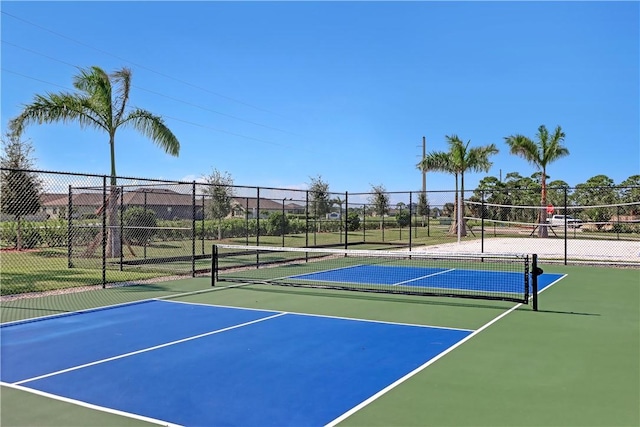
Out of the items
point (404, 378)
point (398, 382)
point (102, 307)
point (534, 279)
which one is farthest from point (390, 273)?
point (398, 382)

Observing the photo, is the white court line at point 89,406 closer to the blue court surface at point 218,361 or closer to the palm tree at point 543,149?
the blue court surface at point 218,361

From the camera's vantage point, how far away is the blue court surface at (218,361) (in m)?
4.57

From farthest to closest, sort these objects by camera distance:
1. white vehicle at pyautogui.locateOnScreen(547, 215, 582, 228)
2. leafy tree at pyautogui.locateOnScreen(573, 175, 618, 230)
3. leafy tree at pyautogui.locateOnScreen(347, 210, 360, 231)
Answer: leafy tree at pyautogui.locateOnScreen(347, 210, 360, 231) → leafy tree at pyautogui.locateOnScreen(573, 175, 618, 230) → white vehicle at pyautogui.locateOnScreen(547, 215, 582, 228)

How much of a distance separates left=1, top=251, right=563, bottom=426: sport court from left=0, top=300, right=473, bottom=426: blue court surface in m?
0.01

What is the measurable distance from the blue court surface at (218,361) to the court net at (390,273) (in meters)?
2.87

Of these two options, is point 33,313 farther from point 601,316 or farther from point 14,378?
point 601,316

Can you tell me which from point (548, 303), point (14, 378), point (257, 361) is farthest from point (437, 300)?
point (14, 378)

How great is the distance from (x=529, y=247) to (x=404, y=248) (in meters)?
6.02

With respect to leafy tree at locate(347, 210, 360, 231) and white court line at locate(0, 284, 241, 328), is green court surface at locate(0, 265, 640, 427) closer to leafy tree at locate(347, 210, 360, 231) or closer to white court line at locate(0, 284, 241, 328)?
white court line at locate(0, 284, 241, 328)

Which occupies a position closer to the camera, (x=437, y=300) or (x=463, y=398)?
(x=463, y=398)

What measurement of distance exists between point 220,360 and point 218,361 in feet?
0.15

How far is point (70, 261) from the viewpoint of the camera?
14.6 meters

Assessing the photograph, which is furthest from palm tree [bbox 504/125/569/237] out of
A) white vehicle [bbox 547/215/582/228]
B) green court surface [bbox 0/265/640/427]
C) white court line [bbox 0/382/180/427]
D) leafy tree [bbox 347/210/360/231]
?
white court line [bbox 0/382/180/427]

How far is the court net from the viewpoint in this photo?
1090 cm
